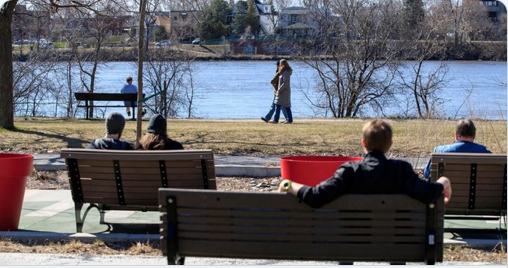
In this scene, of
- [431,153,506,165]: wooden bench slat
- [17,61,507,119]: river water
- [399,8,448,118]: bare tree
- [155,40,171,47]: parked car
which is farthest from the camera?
[155,40,171,47]: parked car

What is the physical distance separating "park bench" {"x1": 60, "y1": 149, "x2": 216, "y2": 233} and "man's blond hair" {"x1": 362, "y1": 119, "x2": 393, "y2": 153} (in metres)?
2.23

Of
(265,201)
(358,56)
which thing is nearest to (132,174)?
(265,201)

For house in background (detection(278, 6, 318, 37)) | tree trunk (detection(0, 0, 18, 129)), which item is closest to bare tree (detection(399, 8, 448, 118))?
house in background (detection(278, 6, 318, 37))

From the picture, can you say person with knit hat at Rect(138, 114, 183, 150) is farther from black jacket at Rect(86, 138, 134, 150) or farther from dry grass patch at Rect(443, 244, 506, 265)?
dry grass patch at Rect(443, 244, 506, 265)

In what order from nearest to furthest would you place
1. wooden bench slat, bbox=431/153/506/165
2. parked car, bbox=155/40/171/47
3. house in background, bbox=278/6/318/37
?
wooden bench slat, bbox=431/153/506/165
house in background, bbox=278/6/318/37
parked car, bbox=155/40/171/47

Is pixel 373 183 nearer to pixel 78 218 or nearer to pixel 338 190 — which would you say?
pixel 338 190

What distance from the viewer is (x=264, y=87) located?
4697 centimetres

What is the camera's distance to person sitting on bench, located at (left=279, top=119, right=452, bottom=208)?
4.72 m

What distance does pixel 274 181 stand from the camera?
33.1ft

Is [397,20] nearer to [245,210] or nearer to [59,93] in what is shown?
[59,93]

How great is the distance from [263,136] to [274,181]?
3.73 m

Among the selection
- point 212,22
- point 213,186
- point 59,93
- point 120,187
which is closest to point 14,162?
point 120,187

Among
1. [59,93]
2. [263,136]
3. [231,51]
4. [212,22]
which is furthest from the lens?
[231,51]

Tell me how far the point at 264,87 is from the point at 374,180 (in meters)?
42.3
